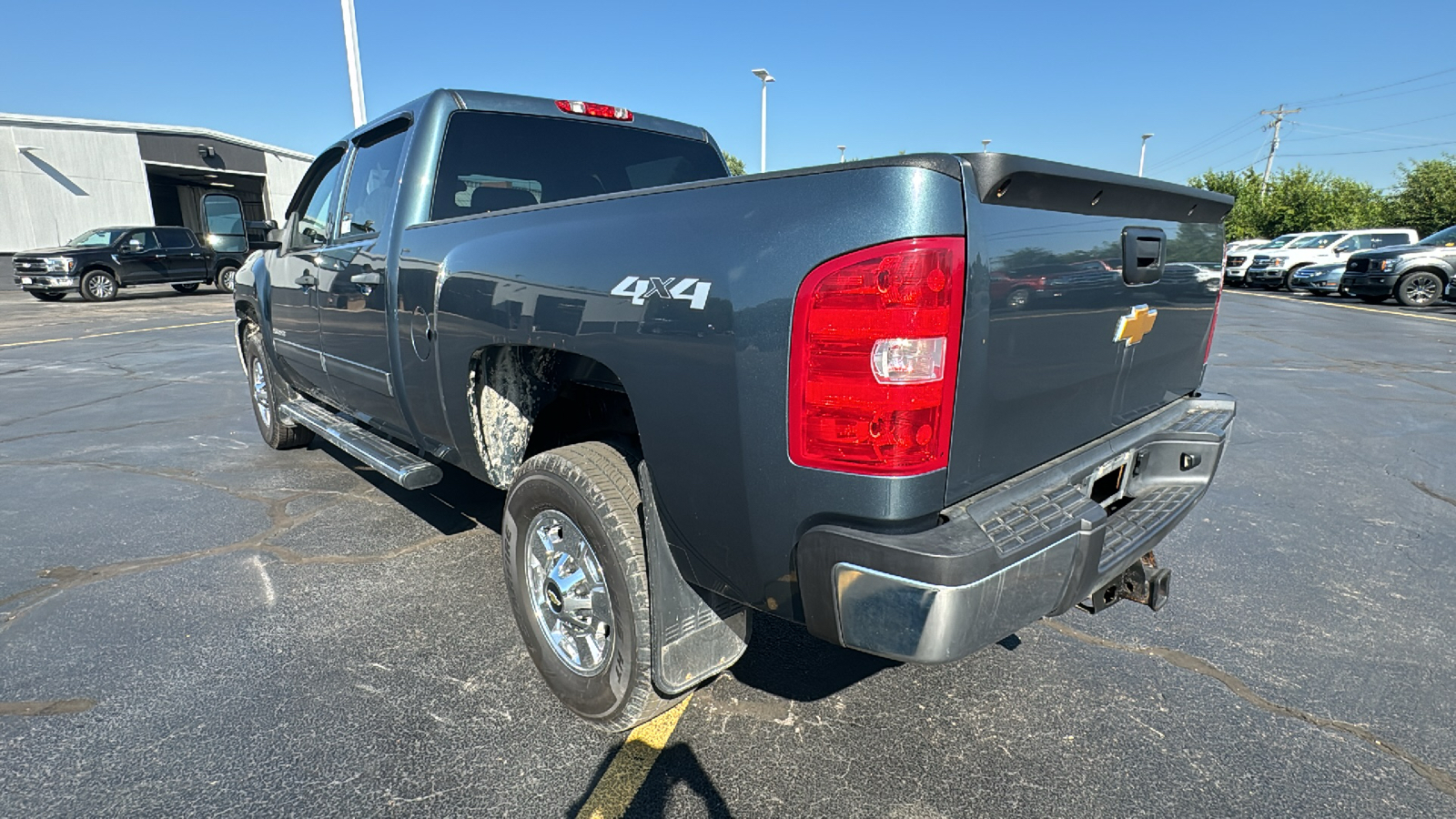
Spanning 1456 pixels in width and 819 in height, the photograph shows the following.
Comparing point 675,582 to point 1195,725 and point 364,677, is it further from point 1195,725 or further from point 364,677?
point 1195,725

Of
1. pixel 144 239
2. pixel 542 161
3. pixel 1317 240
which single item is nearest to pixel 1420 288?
pixel 1317 240

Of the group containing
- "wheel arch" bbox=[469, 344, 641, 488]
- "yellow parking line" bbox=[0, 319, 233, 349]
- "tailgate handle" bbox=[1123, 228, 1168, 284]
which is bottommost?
"yellow parking line" bbox=[0, 319, 233, 349]

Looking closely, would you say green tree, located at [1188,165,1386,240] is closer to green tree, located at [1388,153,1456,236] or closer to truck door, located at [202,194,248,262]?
green tree, located at [1388,153,1456,236]

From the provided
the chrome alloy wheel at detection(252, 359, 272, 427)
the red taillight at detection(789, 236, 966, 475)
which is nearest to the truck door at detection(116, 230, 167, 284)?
the chrome alloy wheel at detection(252, 359, 272, 427)

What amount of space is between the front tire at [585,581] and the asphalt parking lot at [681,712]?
178 millimetres

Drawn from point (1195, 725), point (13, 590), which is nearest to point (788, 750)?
point (1195, 725)

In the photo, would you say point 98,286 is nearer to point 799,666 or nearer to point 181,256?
point 181,256

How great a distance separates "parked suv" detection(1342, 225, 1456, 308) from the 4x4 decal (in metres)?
21.3

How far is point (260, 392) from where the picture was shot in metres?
5.47

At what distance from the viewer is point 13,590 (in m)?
3.27

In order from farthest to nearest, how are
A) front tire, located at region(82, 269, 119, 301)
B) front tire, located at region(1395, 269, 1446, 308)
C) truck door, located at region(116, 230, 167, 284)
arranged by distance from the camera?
truck door, located at region(116, 230, 167, 284)
front tire, located at region(82, 269, 119, 301)
front tire, located at region(1395, 269, 1446, 308)

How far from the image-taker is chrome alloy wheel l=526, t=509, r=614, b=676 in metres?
2.31

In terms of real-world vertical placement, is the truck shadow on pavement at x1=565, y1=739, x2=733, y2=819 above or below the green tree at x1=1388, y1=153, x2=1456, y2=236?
below

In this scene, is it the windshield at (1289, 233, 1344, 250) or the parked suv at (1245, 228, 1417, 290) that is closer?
the parked suv at (1245, 228, 1417, 290)
